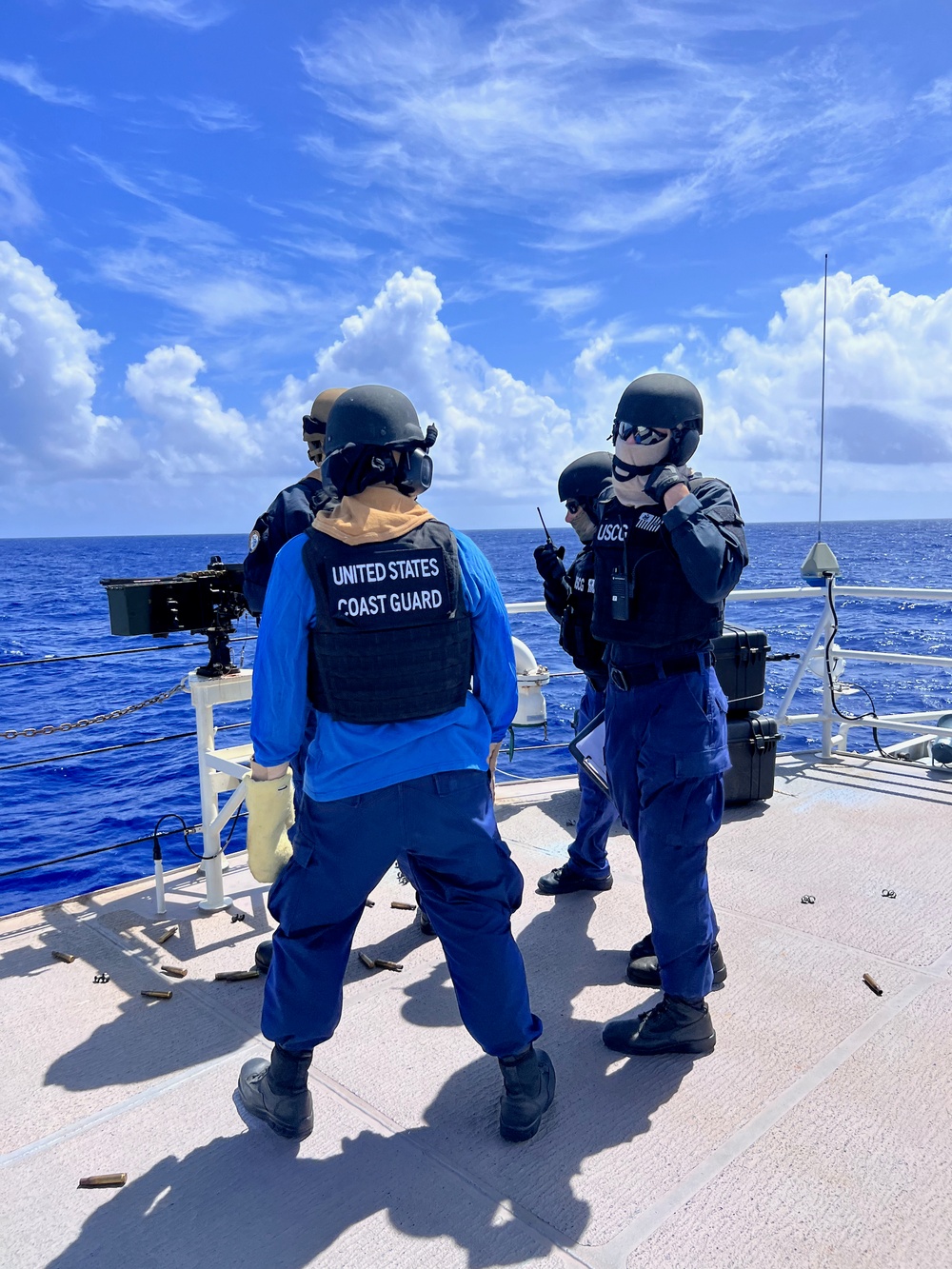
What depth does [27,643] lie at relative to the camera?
26812 millimetres

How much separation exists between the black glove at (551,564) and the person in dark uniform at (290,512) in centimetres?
103

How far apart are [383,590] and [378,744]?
40cm

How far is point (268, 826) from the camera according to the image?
3.21 m

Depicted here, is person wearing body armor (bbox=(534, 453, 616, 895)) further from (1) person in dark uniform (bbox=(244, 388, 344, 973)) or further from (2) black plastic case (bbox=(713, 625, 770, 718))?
(2) black plastic case (bbox=(713, 625, 770, 718))

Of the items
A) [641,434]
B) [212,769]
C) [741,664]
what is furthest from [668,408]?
[741,664]

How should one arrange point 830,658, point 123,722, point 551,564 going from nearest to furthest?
point 551,564, point 830,658, point 123,722

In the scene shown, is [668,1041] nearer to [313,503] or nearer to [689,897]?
[689,897]

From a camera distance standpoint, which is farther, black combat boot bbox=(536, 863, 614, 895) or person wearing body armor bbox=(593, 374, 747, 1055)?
black combat boot bbox=(536, 863, 614, 895)

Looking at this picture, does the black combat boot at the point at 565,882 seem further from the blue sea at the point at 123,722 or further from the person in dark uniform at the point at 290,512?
the person in dark uniform at the point at 290,512

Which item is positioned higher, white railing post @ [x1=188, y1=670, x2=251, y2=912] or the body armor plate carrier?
the body armor plate carrier

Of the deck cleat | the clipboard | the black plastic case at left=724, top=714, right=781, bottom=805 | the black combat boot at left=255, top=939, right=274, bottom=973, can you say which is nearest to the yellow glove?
the black combat boot at left=255, top=939, right=274, bottom=973

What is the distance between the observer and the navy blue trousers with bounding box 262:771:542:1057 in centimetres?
225

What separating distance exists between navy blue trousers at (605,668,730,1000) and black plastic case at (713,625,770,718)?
Answer: 2.33m

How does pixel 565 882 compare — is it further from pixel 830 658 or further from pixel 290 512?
pixel 830 658
